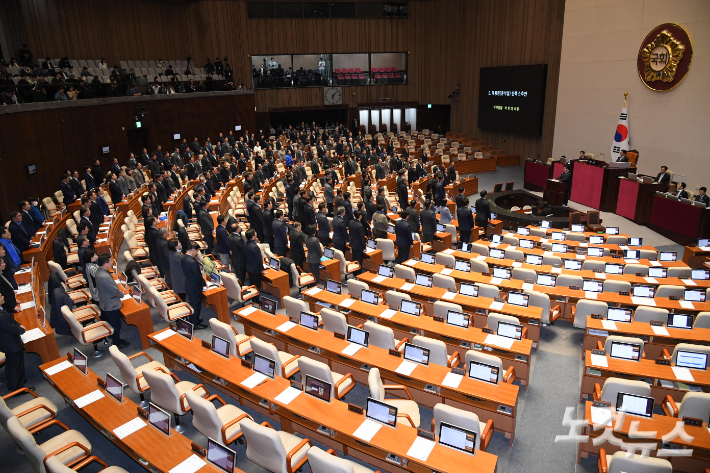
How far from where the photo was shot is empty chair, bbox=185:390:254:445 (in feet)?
15.8

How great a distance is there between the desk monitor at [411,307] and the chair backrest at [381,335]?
98cm

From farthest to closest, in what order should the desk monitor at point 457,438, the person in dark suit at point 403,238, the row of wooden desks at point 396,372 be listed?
the person in dark suit at point 403,238
the row of wooden desks at point 396,372
the desk monitor at point 457,438

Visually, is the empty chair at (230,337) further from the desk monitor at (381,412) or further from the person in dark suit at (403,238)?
the person in dark suit at (403,238)

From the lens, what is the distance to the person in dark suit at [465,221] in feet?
39.9

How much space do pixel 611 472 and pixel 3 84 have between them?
16.0m

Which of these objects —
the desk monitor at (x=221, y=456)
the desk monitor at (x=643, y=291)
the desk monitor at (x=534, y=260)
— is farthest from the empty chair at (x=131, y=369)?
the desk monitor at (x=643, y=291)

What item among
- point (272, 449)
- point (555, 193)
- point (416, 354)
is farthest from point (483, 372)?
point (555, 193)

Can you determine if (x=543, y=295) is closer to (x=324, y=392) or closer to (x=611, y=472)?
(x=611, y=472)

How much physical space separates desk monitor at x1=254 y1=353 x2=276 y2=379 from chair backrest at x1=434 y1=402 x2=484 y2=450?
2.10 m

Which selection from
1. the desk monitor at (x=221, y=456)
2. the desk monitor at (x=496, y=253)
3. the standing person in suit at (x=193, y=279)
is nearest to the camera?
the desk monitor at (x=221, y=456)

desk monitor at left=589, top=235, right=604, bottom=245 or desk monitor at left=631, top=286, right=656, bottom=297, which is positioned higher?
desk monitor at left=631, top=286, right=656, bottom=297

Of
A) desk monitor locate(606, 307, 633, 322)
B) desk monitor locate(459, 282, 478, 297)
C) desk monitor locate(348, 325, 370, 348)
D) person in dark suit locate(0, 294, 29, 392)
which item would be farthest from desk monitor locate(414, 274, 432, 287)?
person in dark suit locate(0, 294, 29, 392)

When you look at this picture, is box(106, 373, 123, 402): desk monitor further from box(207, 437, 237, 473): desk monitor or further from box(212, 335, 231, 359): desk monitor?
box(207, 437, 237, 473): desk monitor

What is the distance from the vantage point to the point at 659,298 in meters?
7.87
